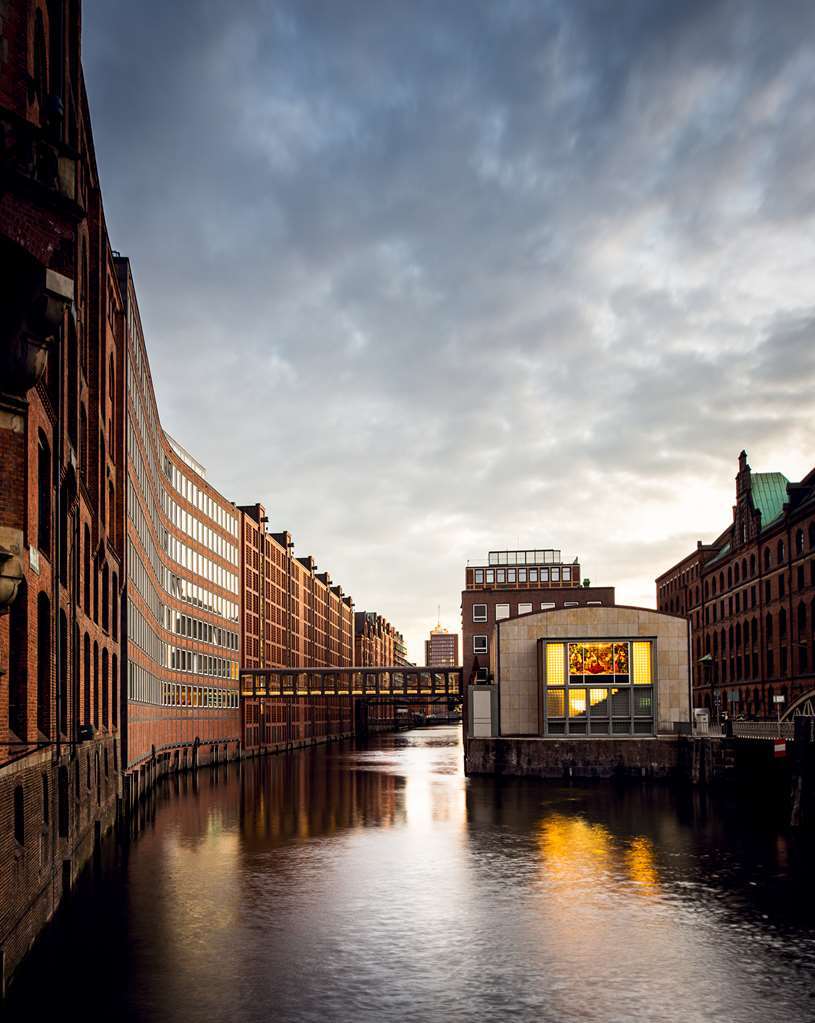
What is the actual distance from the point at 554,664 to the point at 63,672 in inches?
1895

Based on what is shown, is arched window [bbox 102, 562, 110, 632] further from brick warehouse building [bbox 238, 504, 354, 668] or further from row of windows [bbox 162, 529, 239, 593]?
brick warehouse building [bbox 238, 504, 354, 668]

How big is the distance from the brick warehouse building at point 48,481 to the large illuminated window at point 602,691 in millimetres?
35100

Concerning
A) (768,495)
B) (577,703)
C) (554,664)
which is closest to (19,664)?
(554,664)

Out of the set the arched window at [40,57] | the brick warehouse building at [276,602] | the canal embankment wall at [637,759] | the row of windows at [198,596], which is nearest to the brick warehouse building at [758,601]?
the canal embankment wall at [637,759]

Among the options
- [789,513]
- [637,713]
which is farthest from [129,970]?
[789,513]

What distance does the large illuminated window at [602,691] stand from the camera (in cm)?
7150

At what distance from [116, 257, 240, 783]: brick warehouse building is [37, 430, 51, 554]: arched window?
29966 millimetres

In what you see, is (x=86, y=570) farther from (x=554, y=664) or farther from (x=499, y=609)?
(x=499, y=609)

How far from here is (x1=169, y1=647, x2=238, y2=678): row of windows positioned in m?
87.2

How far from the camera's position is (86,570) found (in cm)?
3981

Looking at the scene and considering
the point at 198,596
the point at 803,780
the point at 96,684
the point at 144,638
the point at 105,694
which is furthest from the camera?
the point at 198,596

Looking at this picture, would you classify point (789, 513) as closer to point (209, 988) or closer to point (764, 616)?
point (764, 616)

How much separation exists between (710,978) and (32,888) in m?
14.8

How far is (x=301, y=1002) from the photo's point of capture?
19.9 meters
